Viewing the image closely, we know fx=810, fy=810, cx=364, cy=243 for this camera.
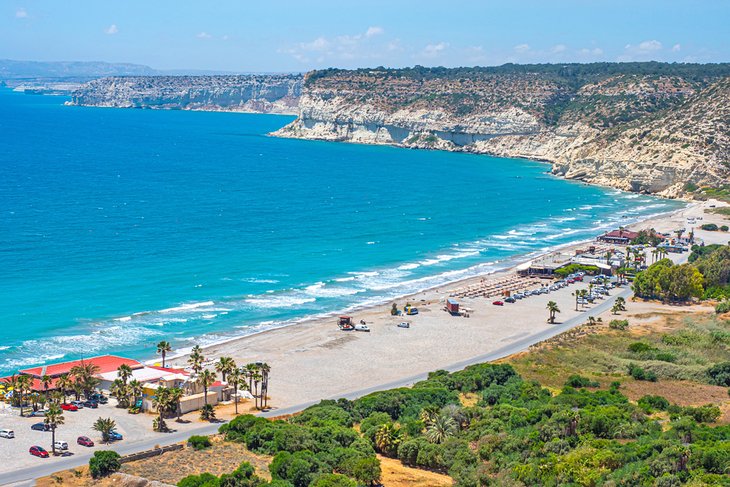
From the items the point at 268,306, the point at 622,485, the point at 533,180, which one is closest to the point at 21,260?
the point at 268,306

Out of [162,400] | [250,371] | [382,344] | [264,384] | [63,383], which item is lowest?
[382,344]

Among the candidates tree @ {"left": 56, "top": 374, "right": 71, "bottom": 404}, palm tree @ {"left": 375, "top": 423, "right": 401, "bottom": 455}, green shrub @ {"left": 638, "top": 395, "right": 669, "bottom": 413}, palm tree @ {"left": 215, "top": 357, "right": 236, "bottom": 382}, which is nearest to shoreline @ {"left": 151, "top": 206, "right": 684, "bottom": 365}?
palm tree @ {"left": 215, "top": 357, "right": 236, "bottom": 382}

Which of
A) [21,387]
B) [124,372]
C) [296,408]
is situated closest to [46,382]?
[21,387]

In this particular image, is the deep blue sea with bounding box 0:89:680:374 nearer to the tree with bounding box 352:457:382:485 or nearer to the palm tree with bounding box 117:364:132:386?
the palm tree with bounding box 117:364:132:386

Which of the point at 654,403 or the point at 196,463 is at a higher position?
the point at 654,403

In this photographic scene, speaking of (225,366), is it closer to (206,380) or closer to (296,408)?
(206,380)

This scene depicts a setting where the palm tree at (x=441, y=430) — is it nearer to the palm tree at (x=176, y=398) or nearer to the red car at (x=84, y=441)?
the palm tree at (x=176, y=398)
